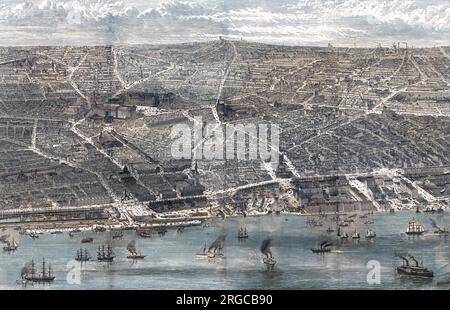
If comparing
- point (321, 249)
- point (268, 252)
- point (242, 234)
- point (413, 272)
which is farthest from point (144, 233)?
point (413, 272)

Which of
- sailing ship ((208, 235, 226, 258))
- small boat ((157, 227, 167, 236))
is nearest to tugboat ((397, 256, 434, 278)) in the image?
sailing ship ((208, 235, 226, 258))

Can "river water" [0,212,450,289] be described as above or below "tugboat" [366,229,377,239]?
below

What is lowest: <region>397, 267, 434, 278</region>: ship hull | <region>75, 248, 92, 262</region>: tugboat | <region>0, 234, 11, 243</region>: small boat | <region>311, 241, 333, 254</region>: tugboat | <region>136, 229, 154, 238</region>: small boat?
<region>397, 267, 434, 278</region>: ship hull

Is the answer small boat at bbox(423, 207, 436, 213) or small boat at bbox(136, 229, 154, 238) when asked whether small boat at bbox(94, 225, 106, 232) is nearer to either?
small boat at bbox(136, 229, 154, 238)

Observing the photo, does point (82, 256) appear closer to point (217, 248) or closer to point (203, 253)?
point (203, 253)

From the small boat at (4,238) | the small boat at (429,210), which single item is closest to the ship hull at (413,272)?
the small boat at (429,210)

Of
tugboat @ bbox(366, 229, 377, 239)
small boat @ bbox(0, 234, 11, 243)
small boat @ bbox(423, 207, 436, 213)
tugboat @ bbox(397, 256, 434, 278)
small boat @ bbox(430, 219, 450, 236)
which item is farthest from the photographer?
small boat @ bbox(423, 207, 436, 213)
